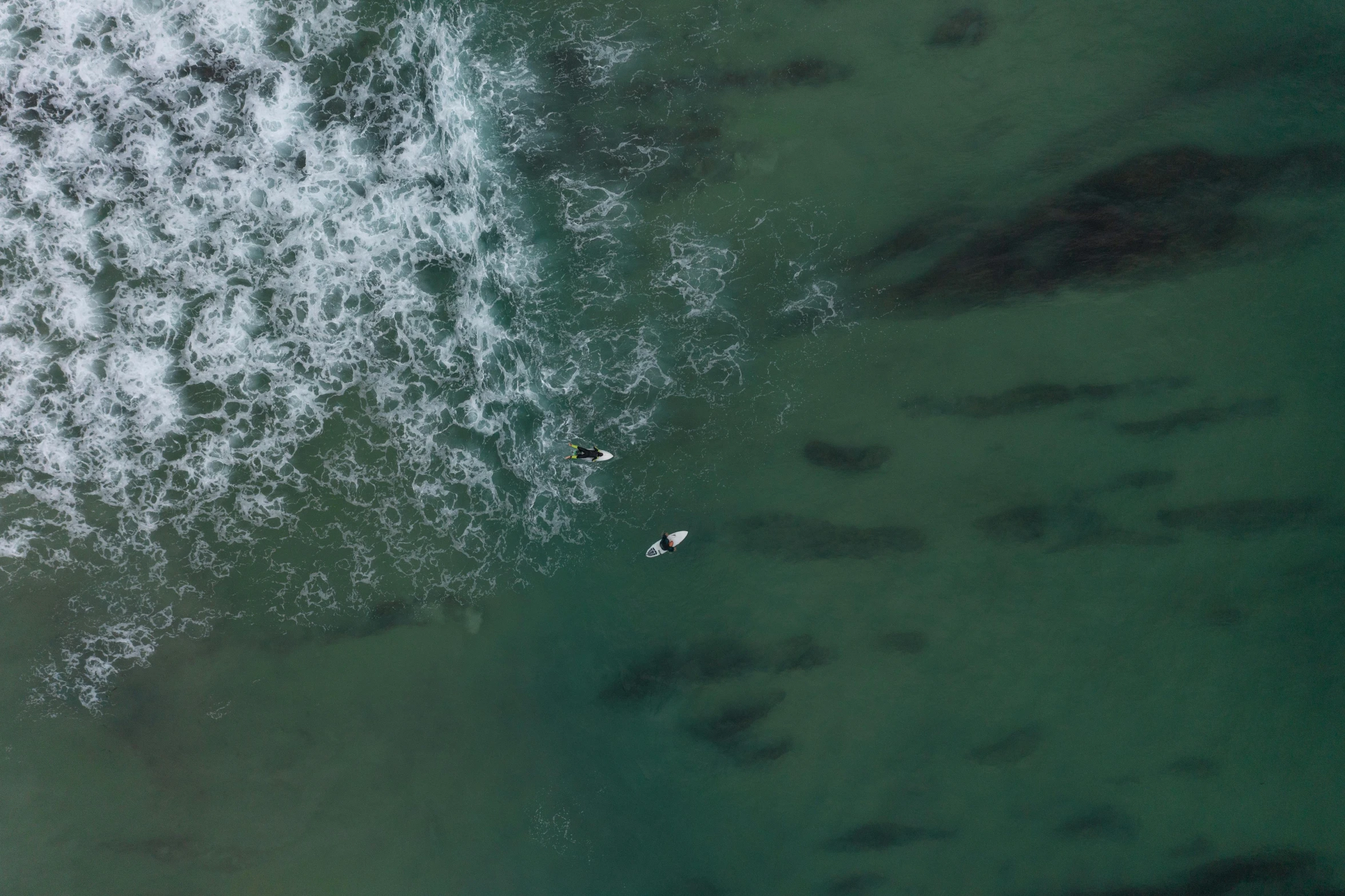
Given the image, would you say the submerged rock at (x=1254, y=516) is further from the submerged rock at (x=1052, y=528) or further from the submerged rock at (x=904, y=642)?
the submerged rock at (x=904, y=642)

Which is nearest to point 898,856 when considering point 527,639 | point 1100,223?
point 527,639

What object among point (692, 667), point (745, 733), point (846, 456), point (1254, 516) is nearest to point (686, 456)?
point (846, 456)

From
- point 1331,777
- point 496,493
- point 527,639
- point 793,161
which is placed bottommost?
point 1331,777

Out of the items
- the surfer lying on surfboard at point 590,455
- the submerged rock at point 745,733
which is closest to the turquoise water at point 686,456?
the submerged rock at point 745,733

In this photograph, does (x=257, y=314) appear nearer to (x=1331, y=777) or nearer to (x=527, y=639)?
(x=527, y=639)

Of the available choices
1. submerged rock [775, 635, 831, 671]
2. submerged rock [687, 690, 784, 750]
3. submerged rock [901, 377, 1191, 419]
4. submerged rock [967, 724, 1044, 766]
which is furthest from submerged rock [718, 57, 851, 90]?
submerged rock [967, 724, 1044, 766]

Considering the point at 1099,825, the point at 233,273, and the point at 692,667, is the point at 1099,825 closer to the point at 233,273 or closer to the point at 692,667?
the point at 692,667
